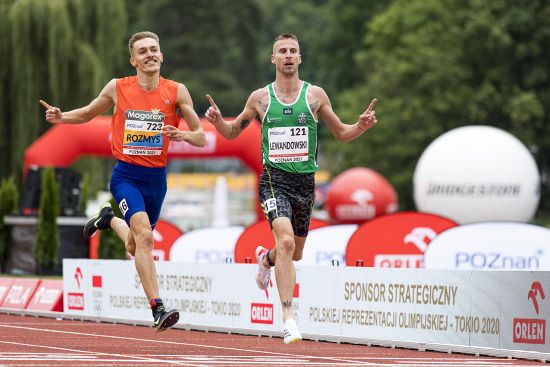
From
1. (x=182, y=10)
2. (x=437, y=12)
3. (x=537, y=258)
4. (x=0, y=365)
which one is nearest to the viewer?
(x=0, y=365)

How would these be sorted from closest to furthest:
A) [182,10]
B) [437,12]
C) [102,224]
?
[102,224], [437,12], [182,10]

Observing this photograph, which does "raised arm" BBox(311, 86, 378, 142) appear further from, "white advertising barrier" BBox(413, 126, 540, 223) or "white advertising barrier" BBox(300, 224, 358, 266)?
"white advertising barrier" BBox(413, 126, 540, 223)

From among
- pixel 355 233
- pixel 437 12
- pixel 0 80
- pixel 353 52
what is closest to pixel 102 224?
pixel 355 233

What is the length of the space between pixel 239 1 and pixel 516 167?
78.9 m

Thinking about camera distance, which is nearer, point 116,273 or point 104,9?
point 116,273

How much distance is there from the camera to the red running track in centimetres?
1134

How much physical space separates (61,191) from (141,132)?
60.8ft

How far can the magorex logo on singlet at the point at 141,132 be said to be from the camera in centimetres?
1300

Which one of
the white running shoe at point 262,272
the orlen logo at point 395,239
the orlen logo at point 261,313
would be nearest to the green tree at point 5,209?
the orlen logo at point 395,239

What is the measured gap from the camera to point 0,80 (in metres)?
42.6

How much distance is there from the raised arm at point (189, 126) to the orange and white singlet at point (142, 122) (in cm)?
7

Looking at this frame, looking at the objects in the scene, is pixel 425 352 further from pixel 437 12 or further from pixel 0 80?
pixel 437 12

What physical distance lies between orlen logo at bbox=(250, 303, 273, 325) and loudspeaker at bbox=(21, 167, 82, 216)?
1497 centimetres

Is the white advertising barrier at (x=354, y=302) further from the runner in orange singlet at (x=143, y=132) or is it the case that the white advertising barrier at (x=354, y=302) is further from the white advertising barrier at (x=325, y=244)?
the white advertising barrier at (x=325, y=244)
